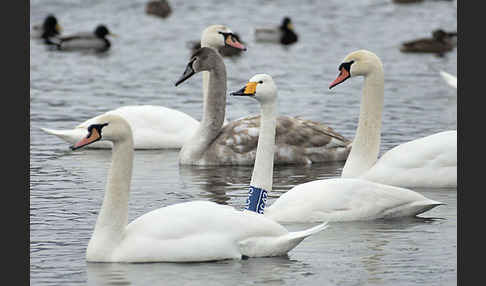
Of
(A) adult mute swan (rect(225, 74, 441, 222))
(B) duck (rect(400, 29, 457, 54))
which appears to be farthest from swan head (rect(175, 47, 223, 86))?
(B) duck (rect(400, 29, 457, 54))

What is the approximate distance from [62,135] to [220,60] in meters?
2.68

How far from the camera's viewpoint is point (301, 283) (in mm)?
9984

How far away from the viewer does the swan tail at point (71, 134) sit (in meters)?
17.1

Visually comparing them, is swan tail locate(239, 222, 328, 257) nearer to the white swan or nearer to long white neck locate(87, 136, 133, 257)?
long white neck locate(87, 136, 133, 257)

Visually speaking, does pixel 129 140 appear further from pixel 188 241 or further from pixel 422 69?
pixel 422 69

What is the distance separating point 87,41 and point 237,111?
12552mm

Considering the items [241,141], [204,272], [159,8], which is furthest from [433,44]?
[204,272]

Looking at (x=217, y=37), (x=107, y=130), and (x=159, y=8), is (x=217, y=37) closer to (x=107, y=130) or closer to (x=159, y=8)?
(x=107, y=130)

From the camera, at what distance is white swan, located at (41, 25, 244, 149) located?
1709 cm

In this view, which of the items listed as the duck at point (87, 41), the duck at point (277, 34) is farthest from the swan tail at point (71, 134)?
the duck at point (277, 34)

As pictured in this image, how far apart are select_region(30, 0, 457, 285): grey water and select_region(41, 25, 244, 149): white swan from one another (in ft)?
0.68

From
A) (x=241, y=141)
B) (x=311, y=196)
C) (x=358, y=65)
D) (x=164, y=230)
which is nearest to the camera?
(x=164, y=230)

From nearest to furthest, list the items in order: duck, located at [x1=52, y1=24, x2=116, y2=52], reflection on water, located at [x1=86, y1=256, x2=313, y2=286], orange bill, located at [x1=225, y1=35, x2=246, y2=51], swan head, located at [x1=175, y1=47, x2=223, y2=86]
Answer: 1. reflection on water, located at [x1=86, y1=256, x2=313, y2=286]
2. swan head, located at [x1=175, y1=47, x2=223, y2=86]
3. orange bill, located at [x1=225, y1=35, x2=246, y2=51]
4. duck, located at [x1=52, y1=24, x2=116, y2=52]

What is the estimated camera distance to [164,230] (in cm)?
1042
